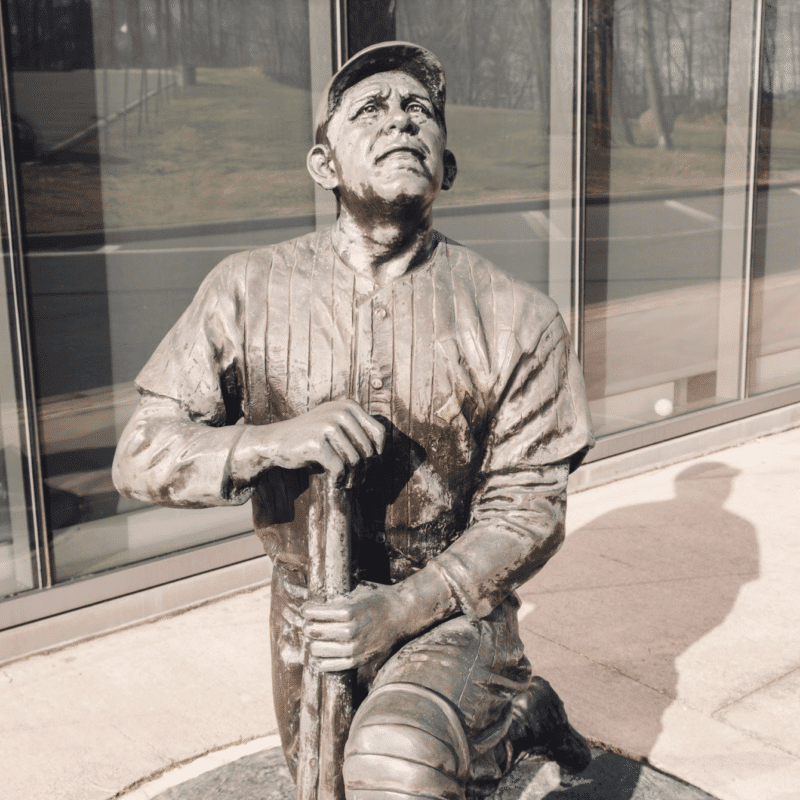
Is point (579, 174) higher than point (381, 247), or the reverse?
point (381, 247)

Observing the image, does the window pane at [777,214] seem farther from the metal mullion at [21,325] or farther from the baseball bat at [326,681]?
the baseball bat at [326,681]

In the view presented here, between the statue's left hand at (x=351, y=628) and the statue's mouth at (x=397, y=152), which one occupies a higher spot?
the statue's mouth at (x=397, y=152)

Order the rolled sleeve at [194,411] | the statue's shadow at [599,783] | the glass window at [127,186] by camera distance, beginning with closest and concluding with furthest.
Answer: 1. the rolled sleeve at [194,411]
2. the statue's shadow at [599,783]
3. the glass window at [127,186]

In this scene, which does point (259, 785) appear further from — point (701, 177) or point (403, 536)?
point (701, 177)

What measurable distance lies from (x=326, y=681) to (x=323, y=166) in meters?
1.33

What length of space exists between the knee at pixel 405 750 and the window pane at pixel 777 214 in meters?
6.88

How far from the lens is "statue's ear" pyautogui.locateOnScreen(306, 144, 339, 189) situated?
2.94 metres

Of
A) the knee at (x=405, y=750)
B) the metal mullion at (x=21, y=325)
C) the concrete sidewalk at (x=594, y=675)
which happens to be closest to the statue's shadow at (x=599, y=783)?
the concrete sidewalk at (x=594, y=675)

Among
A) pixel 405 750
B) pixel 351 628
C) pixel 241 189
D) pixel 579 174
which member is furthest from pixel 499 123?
pixel 405 750

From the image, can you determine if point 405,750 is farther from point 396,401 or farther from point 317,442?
point 396,401

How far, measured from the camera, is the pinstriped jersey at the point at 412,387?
285 cm

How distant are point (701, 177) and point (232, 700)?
5.49 metres

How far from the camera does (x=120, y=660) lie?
16.1 feet

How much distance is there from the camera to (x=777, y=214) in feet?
29.1
